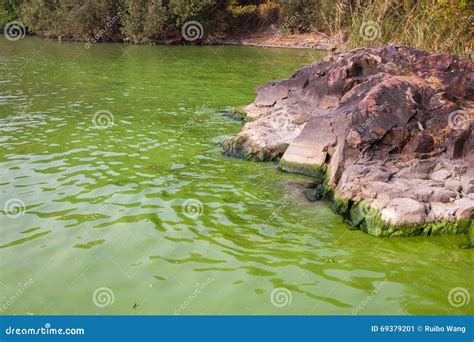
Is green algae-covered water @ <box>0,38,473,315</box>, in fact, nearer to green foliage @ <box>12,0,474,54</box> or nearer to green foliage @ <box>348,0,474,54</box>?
green foliage @ <box>348,0,474,54</box>

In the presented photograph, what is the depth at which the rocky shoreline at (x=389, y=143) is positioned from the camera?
26.3ft

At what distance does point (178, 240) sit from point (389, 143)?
174 inches

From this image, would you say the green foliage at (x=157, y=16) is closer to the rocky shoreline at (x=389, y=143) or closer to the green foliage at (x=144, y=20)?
the green foliage at (x=144, y=20)

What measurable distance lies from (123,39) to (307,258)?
130 feet

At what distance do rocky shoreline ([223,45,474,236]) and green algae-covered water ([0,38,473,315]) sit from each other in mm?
429

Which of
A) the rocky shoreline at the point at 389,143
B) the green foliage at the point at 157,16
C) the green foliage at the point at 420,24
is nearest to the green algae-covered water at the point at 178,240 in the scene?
the rocky shoreline at the point at 389,143

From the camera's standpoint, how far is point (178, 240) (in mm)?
7562

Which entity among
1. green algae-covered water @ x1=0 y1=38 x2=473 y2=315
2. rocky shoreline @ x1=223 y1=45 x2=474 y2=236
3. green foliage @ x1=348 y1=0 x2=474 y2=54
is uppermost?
green foliage @ x1=348 y1=0 x2=474 y2=54

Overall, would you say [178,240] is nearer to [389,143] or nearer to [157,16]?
[389,143]

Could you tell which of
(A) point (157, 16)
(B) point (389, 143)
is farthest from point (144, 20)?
(B) point (389, 143)

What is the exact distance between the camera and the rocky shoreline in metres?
8.03

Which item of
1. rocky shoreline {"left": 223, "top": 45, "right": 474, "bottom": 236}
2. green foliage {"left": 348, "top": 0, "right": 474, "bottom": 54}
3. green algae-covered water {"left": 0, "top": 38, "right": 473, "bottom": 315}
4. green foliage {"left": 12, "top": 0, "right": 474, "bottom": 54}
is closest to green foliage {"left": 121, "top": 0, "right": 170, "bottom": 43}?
green foliage {"left": 12, "top": 0, "right": 474, "bottom": 54}

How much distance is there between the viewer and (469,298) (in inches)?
242

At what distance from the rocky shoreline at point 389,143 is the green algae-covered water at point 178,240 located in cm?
43
